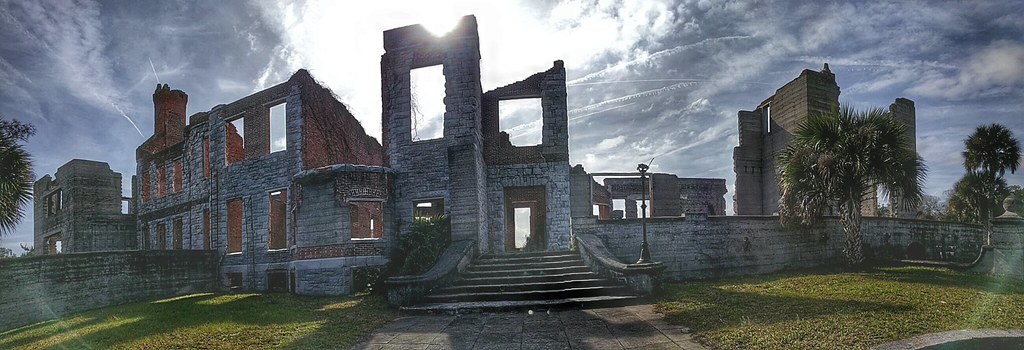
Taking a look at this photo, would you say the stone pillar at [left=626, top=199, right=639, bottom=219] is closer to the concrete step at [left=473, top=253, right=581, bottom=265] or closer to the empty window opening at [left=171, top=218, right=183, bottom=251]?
the concrete step at [left=473, top=253, right=581, bottom=265]

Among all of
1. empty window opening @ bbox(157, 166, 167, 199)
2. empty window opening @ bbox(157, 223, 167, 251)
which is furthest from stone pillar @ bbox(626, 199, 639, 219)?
empty window opening @ bbox(157, 166, 167, 199)

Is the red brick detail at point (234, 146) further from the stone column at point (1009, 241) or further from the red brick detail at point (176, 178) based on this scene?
the stone column at point (1009, 241)

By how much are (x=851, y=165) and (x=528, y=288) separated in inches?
368

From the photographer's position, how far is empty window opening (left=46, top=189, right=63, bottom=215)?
26.9 meters

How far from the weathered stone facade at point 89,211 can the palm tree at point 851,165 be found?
29567 mm

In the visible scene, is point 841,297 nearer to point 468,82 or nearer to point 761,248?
point 761,248

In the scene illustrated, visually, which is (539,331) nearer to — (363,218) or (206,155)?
(363,218)

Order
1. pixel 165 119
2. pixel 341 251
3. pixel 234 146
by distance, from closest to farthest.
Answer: pixel 341 251 < pixel 234 146 < pixel 165 119

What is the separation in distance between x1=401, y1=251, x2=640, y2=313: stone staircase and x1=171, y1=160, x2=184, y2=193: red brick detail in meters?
17.3

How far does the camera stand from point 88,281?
14.7 metres

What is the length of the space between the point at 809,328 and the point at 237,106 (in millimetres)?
19415

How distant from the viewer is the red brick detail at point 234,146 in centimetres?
1995

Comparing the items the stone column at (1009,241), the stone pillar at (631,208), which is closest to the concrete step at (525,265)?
the stone column at (1009,241)

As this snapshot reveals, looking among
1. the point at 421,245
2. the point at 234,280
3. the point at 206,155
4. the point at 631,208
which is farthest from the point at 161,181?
the point at 631,208
